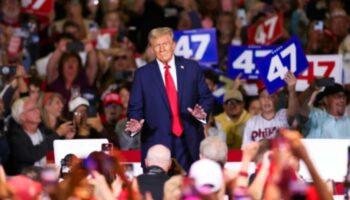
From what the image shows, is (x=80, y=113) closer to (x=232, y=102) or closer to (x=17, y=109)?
(x=17, y=109)

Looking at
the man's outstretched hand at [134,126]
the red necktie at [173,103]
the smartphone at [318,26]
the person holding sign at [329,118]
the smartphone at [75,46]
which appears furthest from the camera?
the smartphone at [318,26]

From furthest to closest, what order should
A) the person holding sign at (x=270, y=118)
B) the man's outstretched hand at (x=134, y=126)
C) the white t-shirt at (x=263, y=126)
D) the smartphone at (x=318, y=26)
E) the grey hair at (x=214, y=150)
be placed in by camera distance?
the smartphone at (x=318, y=26) < the white t-shirt at (x=263, y=126) < the person holding sign at (x=270, y=118) < the man's outstretched hand at (x=134, y=126) < the grey hair at (x=214, y=150)

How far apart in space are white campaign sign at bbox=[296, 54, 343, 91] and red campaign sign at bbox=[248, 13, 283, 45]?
177 cm

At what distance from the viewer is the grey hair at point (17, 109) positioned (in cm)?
1704

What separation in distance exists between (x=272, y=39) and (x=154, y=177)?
833cm

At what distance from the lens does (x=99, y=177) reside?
34.7ft

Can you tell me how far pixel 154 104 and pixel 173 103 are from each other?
17 centimetres

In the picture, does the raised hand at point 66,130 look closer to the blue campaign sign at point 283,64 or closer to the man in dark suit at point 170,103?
the man in dark suit at point 170,103

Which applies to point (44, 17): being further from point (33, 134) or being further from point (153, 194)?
point (153, 194)

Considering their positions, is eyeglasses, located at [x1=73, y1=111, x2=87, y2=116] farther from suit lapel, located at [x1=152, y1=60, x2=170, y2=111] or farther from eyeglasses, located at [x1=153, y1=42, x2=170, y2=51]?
eyeglasses, located at [x1=153, y1=42, x2=170, y2=51]

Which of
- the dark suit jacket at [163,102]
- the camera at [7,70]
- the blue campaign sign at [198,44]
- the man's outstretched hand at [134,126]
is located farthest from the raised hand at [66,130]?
the blue campaign sign at [198,44]

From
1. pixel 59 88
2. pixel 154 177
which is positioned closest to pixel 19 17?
pixel 59 88

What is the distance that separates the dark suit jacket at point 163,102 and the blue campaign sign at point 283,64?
8.03 ft

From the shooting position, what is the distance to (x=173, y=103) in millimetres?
14594
